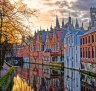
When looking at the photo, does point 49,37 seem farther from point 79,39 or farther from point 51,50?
point 79,39

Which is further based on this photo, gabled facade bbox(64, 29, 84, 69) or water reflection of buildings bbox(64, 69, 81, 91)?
gabled facade bbox(64, 29, 84, 69)

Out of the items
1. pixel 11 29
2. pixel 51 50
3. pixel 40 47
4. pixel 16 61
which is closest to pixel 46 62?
pixel 51 50

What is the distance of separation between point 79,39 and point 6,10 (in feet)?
142

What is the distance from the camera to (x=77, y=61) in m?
60.4

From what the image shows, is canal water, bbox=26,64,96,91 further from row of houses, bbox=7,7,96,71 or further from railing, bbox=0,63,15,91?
row of houses, bbox=7,7,96,71

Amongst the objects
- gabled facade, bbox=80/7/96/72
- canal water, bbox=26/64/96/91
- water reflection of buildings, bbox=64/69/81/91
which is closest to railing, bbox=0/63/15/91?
canal water, bbox=26/64/96/91

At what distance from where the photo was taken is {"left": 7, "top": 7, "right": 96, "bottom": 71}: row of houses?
52969 mm

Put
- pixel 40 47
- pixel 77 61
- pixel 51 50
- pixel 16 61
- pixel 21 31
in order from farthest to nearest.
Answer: pixel 16 61
pixel 40 47
pixel 51 50
pixel 77 61
pixel 21 31

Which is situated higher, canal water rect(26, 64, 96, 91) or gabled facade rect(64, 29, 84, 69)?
gabled facade rect(64, 29, 84, 69)

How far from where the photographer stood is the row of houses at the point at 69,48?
5297cm

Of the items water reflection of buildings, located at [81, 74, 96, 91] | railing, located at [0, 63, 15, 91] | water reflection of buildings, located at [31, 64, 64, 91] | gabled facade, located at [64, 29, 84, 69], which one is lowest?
water reflection of buildings, located at [31, 64, 64, 91]

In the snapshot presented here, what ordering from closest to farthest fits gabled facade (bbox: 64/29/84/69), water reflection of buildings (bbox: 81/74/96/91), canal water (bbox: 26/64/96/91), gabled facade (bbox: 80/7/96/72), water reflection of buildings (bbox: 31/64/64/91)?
water reflection of buildings (bbox: 81/74/96/91)
canal water (bbox: 26/64/96/91)
water reflection of buildings (bbox: 31/64/64/91)
gabled facade (bbox: 80/7/96/72)
gabled facade (bbox: 64/29/84/69)

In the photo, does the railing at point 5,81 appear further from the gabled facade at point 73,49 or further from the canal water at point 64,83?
the gabled facade at point 73,49

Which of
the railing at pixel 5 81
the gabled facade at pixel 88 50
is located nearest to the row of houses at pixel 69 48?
the gabled facade at pixel 88 50
